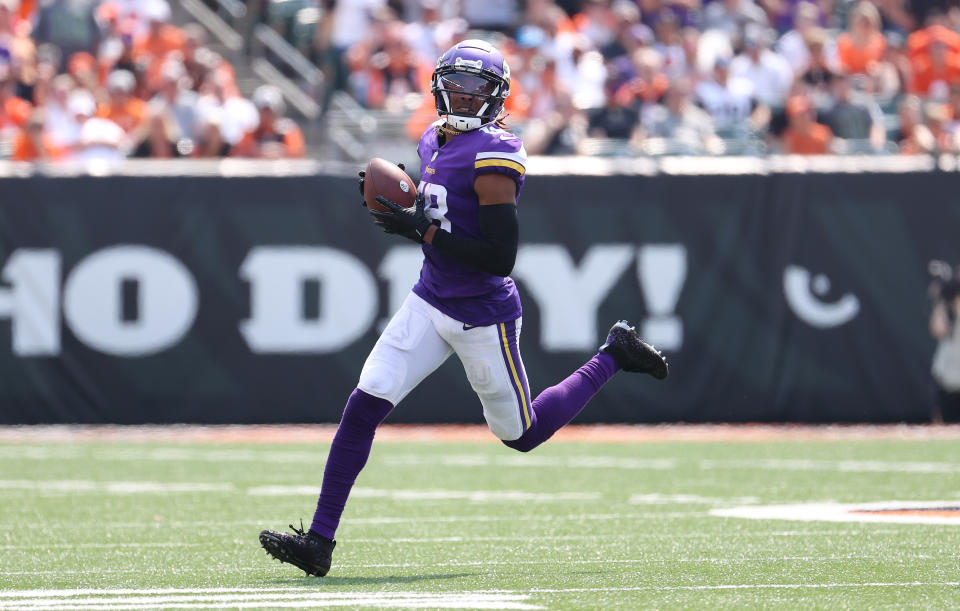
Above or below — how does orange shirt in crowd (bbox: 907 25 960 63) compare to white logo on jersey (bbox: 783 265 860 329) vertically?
above

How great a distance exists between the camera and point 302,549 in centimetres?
561

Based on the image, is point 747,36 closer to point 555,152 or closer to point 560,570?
point 555,152

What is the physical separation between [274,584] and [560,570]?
98 cm

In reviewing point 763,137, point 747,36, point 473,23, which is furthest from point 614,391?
point 473,23

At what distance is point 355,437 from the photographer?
5797 mm

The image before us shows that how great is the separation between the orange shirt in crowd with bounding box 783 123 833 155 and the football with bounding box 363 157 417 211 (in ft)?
28.1

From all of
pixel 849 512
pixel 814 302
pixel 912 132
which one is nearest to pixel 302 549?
pixel 849 512

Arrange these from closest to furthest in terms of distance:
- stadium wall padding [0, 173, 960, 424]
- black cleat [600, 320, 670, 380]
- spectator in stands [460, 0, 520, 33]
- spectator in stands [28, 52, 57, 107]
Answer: black cleat [600, 320, 670, 380] < stadium wall padding [0, 173, 960, 424] < spectator in stands [28, 52, 57, 107] < spectator in stands [460, 0, 520, 33]

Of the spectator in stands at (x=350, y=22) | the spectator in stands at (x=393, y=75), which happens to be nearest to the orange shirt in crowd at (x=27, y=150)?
the spectator in stands at (x=393, y=75)

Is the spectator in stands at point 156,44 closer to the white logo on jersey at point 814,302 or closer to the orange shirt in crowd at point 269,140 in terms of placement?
the orange shirt in crowd at point 269,140

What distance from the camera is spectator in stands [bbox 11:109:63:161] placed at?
42.6 feet

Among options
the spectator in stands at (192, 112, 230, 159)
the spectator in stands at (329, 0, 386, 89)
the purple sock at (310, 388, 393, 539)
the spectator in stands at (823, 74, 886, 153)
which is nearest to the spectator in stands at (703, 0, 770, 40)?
the spectator in stands at (823, 74, 886, 153)

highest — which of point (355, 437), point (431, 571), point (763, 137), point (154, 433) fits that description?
point (355, 437)

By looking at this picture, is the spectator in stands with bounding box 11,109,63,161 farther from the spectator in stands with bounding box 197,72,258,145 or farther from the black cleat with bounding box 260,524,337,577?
the black cleat with bounding box 260,524,337,577
